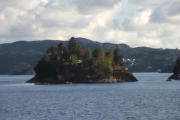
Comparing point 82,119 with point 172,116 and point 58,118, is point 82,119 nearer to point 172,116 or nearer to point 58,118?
point 58,118

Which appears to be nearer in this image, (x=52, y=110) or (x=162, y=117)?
(x=162, y=117)

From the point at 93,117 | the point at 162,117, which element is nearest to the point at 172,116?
the point at 162,117

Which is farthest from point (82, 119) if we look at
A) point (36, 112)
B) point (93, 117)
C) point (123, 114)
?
point (36, 112)

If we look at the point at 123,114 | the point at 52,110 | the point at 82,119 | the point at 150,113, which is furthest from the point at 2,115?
the point at 150,113

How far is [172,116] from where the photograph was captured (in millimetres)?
68062

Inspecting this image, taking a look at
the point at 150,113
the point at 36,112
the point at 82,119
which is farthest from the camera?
the point at 36,112

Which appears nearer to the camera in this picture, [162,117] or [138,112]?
[162,117]

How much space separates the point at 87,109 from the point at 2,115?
17312mm

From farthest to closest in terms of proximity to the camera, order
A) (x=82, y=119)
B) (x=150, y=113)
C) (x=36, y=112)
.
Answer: (x=36, y=112) < (x=150, y=113) < (x=82, y=119)

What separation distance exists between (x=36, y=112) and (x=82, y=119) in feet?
45.8

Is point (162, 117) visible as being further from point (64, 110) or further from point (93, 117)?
point (64, 110)

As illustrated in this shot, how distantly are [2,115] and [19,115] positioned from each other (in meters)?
3.40

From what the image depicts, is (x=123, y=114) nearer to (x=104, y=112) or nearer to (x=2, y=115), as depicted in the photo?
(x=104, y=112)

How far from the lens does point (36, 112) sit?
77.4 metres
